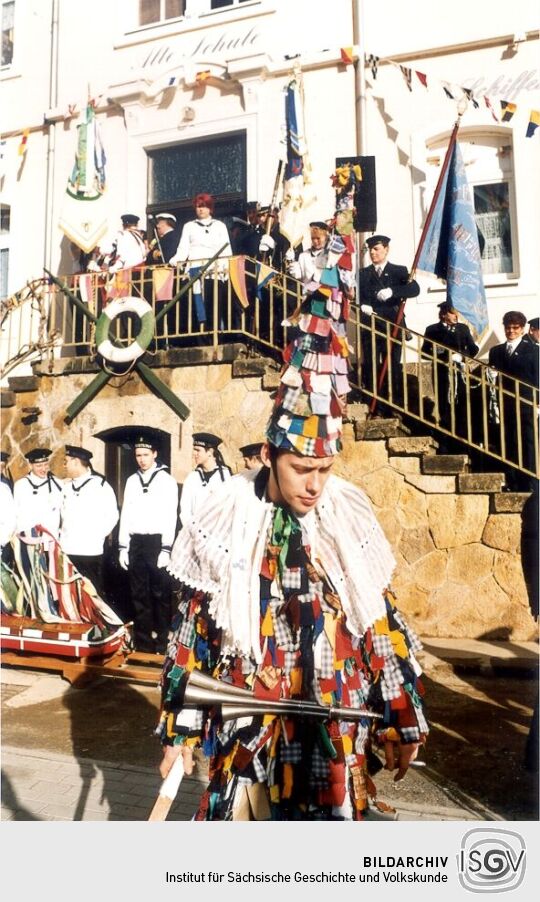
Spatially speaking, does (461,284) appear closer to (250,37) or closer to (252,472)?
(250,37)

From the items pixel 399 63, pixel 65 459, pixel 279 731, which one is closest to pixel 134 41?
pixel 399 63

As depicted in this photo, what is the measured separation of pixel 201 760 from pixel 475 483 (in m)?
2.02

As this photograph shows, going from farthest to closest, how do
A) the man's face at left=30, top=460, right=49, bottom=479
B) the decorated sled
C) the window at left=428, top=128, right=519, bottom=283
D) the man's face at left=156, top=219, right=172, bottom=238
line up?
the decorated sled < the man's face at left=30, top=460, right=49, bottom=479 < the man's face at left=156, top=219, right=172, bottom=238 < the window at left=428, top=128, right=519, bottom=283

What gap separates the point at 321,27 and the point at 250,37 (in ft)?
1.28

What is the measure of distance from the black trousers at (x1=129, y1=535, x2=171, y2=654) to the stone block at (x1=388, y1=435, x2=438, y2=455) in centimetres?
148

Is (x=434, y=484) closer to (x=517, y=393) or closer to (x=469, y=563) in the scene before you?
(x=469, y=563)

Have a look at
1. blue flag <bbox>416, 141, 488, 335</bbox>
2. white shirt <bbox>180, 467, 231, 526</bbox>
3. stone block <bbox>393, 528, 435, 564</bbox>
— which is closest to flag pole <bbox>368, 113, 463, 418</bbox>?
blue flag <bbox>416, 141, 488, 335</bbox>

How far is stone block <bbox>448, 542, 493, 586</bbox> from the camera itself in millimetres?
3603

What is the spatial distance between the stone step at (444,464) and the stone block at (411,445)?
0.05 meters

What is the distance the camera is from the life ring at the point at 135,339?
3.78 meters

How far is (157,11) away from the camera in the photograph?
141 inches

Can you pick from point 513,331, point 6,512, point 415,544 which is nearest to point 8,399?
point 6,512
